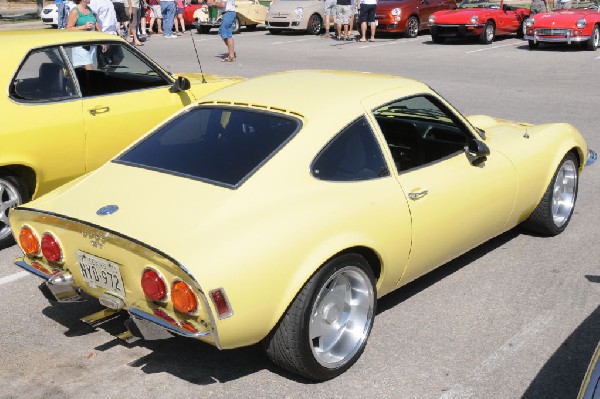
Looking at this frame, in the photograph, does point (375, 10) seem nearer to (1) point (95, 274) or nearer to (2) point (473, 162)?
(2) point (473, 162)

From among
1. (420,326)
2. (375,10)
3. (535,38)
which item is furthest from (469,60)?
(420,326)

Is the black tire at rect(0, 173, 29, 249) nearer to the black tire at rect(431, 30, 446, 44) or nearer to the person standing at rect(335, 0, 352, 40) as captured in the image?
the person standing at rect(335, 0, 352, 40)

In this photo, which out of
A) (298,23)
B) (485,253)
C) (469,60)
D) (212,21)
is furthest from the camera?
(212,21)

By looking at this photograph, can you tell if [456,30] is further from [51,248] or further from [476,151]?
[51,248]

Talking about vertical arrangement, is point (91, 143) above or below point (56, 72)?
below

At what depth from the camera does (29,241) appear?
14.8ft

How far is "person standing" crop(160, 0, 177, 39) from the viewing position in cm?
2320

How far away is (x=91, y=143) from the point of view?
6836 millimetres

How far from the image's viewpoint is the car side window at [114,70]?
7309 millimetres

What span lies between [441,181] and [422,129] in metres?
0.72

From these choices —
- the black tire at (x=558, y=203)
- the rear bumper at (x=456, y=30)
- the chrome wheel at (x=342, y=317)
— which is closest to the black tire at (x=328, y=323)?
the chrome wheel at (x=342, y=317)

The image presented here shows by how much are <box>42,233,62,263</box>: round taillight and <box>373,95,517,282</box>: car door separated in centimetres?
196

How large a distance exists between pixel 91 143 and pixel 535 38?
14508 mm

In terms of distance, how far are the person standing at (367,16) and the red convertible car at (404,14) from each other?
0.46m
